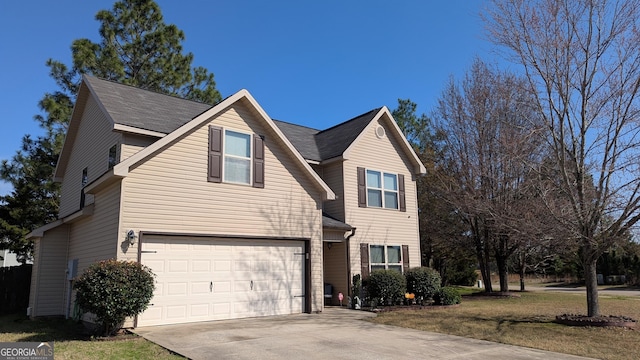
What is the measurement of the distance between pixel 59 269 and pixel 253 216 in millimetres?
7137

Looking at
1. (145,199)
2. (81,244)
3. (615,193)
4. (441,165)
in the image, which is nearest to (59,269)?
(81,244)

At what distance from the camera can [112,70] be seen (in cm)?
2445

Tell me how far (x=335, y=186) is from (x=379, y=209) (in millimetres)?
2193

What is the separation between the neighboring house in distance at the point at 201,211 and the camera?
1164cm

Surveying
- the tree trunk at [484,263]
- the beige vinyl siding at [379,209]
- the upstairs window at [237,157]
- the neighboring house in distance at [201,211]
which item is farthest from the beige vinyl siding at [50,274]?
the tree trunk at [484,263]

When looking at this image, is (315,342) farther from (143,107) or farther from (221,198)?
(143,107)

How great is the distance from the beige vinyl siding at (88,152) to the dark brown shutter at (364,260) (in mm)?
9523

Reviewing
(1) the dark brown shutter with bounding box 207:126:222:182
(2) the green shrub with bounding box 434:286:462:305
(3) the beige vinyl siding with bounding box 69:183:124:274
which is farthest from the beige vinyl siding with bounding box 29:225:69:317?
(2) the green shrub with bounding box 434:286:462:305

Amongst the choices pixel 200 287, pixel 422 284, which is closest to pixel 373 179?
pixel 422 284

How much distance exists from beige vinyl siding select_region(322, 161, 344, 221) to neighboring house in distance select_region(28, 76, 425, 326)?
60 mm

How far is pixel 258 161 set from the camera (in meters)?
13.9

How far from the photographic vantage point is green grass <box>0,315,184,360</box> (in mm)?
8273

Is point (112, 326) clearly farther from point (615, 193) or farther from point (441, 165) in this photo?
point (441, 165)

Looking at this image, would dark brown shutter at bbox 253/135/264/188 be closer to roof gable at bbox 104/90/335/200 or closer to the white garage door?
roof gable at bbox 104/90/335/200
